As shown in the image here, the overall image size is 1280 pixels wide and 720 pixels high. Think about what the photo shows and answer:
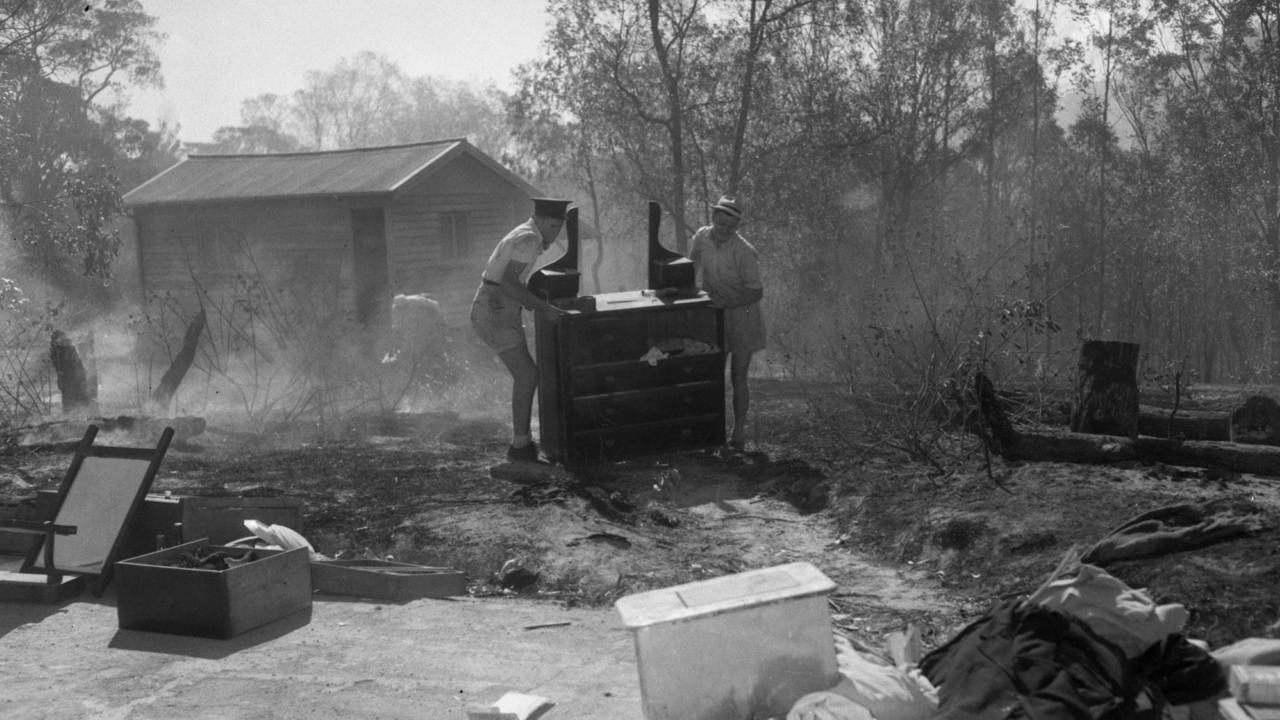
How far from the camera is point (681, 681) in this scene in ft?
13.8

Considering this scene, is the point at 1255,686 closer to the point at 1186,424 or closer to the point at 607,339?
the point at 1186,424

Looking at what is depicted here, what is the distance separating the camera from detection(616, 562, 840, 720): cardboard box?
4.19m

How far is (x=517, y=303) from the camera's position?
9070 mm

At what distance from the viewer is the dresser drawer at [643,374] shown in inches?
354

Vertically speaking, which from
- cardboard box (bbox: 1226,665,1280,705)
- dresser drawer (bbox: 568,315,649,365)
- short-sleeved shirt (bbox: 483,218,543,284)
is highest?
short-sleeved shirt (bbox: 483,218,543,284)

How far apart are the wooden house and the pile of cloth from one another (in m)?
17.4

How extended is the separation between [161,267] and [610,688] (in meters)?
22.8

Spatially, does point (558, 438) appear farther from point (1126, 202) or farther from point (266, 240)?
point (1126, 202)

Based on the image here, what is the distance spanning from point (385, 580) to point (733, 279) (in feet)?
14.2

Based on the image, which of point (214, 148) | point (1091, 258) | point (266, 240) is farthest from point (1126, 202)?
point (214, 148)

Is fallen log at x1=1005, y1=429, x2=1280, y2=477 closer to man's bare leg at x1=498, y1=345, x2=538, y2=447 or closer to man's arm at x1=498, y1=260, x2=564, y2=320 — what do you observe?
man's arm at x1=498, y1=260, x2=564, y2=320

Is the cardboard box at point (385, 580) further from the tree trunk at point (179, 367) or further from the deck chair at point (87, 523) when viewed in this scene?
the tree trunk at point (179, 367)

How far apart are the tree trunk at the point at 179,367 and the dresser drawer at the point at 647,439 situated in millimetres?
6038

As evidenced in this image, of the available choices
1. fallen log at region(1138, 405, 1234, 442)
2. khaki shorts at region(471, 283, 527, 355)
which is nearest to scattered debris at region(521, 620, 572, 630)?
khaki shorts at region(471, 283, 527, 355)
